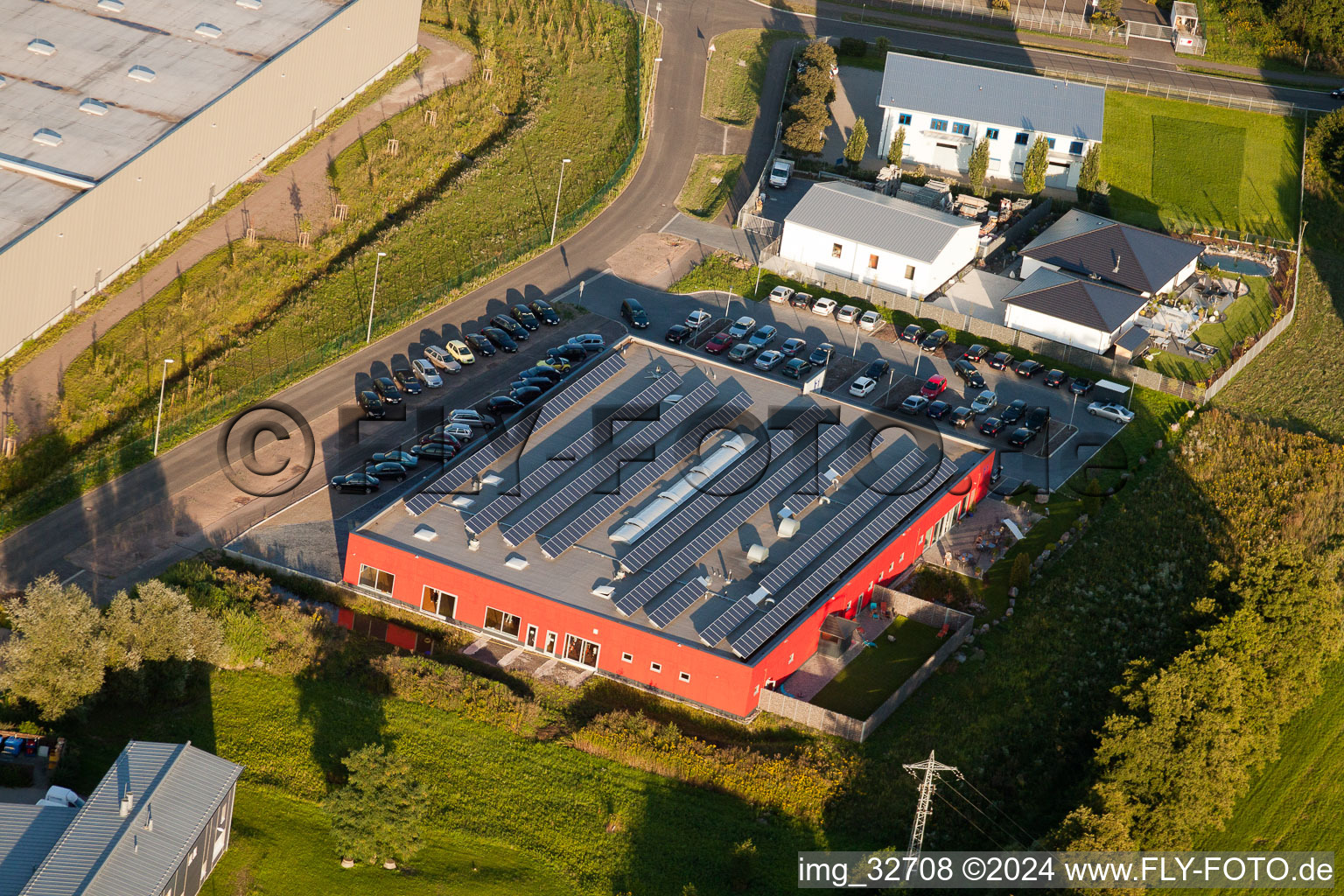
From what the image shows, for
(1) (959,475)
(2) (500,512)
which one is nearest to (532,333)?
(2) (500,512)

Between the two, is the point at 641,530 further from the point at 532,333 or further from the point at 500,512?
the point at 532,333

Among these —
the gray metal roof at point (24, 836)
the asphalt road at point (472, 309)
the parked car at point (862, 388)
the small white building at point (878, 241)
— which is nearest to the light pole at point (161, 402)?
the asphalt road at point (472, 309)

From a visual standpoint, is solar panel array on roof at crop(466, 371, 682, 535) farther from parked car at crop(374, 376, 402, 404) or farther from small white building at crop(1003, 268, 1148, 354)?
small white building at crop(1003, 268, 1148, 354)

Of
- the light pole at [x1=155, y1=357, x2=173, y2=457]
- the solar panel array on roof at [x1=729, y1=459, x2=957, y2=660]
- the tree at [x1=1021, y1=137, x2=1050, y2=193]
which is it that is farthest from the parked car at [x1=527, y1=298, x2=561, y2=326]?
the tree at [x1=1021, y1=137, x2=1050, y2=193]

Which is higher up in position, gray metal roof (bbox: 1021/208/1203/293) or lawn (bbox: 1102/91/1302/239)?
lawn (bbox: 1102/91/1302/239)

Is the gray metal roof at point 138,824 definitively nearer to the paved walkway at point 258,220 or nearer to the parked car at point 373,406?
the parked car at point 373,406

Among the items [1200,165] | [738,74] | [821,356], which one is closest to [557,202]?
[821,356]
